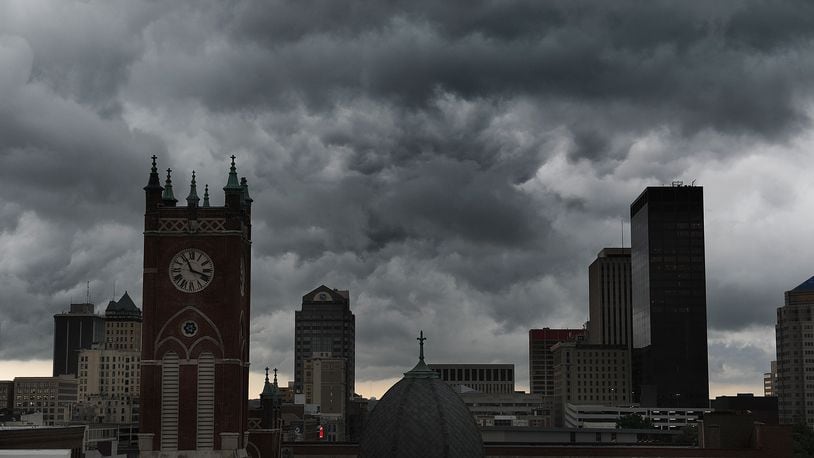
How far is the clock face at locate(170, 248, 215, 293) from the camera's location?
76438 mm

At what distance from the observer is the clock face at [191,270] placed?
7644 centimetres

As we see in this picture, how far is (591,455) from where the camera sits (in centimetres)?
10494

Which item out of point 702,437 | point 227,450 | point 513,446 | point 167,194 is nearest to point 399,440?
point 227,450

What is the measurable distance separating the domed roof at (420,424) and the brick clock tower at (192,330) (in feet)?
35.0

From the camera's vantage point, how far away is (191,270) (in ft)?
251

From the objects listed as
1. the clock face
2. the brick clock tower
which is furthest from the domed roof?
the clock face

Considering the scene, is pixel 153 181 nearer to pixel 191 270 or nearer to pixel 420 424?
pixel 191 270

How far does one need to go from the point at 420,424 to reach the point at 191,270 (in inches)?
735

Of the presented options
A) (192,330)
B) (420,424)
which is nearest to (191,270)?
(192,330)

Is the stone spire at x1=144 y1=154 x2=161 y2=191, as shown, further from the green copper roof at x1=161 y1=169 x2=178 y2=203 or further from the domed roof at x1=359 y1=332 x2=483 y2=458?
the domed roof at x1=359 y1=332 x2=483 y2=458

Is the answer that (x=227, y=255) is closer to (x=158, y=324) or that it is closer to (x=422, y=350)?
(x=158, y=324)

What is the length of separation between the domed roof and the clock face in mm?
14355

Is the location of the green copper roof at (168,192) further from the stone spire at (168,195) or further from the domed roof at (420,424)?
the domed roof at (420,424)

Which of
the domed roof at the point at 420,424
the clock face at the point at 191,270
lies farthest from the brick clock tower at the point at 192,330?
the domed roof at the point at 420,424
